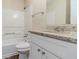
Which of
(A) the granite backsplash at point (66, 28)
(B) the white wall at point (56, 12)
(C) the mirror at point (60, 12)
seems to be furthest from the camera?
(B) the white wall at point (56, 12)

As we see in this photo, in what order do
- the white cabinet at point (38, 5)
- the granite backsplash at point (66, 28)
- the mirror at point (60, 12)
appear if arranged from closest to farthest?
the granite backsplash at point (66, 28) → the mirror at point (60, 12) → the white cabinet at point (38, 5)

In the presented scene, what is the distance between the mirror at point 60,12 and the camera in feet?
5.18

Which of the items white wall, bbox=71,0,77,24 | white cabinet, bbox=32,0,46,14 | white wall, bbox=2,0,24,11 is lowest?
white wall, bbox=71,0,77,24

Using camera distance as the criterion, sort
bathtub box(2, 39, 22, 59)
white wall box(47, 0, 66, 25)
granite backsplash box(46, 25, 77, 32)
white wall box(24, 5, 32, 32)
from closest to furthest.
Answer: granite backsplash box(46, 25, 77, 32)
white wall box(47, 0, 66, 25)
bathtub box(2, 39, 22, 59)
white wall box(24, 5, 32, 32)

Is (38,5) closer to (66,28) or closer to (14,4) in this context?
(14,4)

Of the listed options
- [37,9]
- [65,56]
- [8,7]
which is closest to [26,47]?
[37,9]

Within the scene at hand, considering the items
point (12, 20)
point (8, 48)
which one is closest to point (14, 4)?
point (12, 20)

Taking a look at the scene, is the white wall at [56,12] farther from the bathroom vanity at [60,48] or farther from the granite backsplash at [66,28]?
the bathroom vanity at [60,48]

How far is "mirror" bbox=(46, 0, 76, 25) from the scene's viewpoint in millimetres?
1580

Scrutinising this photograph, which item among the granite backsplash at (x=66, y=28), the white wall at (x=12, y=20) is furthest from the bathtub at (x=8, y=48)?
the granite backsplash at (x=66, y=28)

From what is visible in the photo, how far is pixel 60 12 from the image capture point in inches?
73.0

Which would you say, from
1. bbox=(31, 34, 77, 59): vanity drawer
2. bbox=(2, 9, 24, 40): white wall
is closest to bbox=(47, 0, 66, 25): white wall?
bbox=(31, 34, 77, 59): vanity drawer

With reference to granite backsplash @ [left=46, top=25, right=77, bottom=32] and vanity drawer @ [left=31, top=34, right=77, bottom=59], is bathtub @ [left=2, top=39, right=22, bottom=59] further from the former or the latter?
vanity drawer @ [left=31, top=34, right=77, bottom=59]

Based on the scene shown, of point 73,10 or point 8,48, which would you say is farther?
point 8,48
